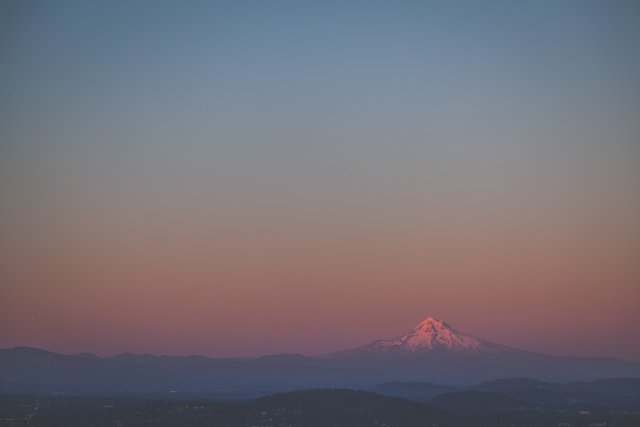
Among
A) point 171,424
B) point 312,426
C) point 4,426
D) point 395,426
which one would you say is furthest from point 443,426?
point 4,426

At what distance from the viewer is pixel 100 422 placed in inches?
7687

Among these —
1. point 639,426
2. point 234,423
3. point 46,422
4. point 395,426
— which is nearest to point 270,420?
point 234,423

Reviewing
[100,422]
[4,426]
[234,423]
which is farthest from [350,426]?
[4,426]

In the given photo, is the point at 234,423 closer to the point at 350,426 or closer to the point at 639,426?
the point at 350,426

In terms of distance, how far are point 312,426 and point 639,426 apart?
61422mm

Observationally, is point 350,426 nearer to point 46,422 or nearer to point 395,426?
point 395,426

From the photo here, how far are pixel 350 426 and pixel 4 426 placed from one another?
6188cm

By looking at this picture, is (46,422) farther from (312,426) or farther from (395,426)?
(395,426)

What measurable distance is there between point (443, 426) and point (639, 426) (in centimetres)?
3736

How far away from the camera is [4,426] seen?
18975 cm

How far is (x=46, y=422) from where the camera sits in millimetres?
197000

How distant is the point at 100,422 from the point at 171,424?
42.4ft

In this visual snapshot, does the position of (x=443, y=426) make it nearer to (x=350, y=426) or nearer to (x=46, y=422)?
(x=350, y=426)

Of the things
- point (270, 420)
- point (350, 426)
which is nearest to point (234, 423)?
point (270, 420)
